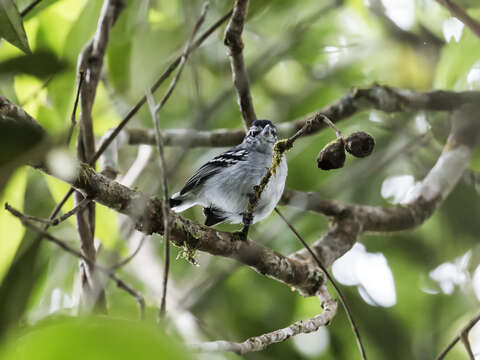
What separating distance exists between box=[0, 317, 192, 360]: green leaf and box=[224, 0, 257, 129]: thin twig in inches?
82.4

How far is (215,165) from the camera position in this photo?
3953mm

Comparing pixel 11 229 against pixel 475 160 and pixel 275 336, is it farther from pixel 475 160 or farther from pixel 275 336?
pixel 475 160

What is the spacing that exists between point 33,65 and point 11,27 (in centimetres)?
20

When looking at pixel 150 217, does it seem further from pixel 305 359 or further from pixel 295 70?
pixel 295 70

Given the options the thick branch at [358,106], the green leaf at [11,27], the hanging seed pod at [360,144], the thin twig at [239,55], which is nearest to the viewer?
the hanging seed pod at [360,144]

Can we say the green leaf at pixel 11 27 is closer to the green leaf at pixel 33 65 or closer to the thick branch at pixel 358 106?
the green leaf at pixel 33 65

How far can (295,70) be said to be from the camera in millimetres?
4676

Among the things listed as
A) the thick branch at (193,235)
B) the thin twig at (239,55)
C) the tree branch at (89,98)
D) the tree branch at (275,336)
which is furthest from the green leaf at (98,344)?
the thin twig at (239,55)

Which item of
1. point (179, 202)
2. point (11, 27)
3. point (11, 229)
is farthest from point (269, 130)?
point (11, 27)

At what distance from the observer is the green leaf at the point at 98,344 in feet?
1.78

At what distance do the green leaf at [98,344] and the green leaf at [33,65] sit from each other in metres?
1.25

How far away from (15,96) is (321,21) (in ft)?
7.47

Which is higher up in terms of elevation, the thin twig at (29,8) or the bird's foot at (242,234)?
the thin twig at (29,8)

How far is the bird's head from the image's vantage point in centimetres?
355
